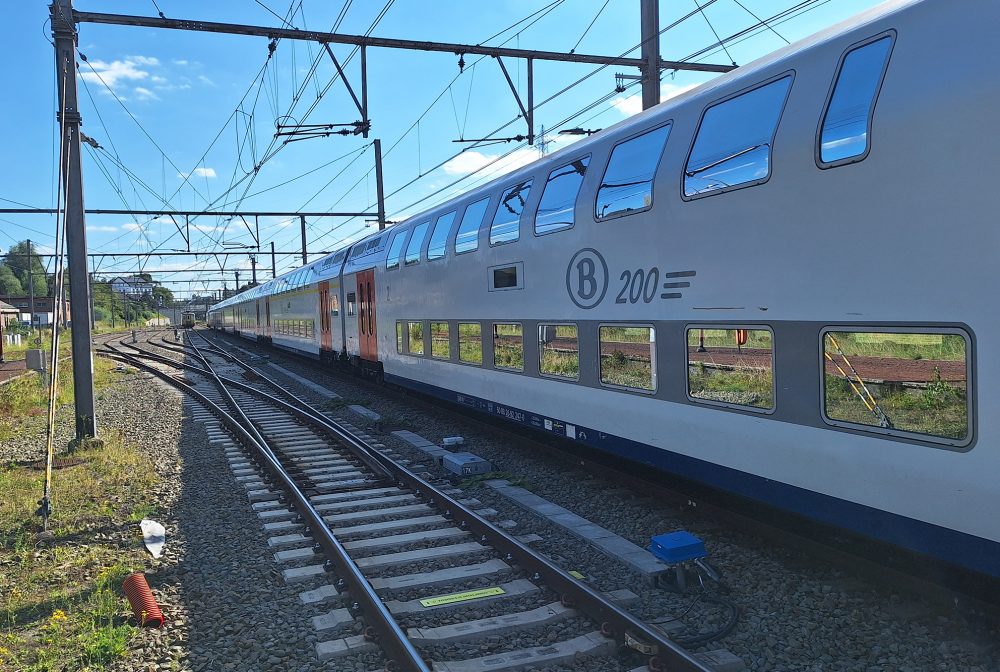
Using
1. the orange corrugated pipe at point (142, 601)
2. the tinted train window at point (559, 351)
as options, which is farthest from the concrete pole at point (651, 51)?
the orange corrugated pipe at point (142, 601)

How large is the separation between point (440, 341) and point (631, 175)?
5.73 m

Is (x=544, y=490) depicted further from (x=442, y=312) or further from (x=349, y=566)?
(x=442, y=312)

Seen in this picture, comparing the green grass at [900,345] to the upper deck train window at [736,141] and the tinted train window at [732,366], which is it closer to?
the tinted train window at [732,366]

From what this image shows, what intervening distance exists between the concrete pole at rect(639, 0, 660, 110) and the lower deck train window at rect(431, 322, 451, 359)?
15.0 feet

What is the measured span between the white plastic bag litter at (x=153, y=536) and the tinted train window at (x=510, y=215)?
16.8 feet

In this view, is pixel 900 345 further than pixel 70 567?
No

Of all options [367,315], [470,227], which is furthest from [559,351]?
[367,315]

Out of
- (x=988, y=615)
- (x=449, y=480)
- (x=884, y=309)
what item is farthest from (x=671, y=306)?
(x=449, y=480)

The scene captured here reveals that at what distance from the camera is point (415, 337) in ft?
42.9

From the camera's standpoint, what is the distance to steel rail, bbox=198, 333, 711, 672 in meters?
4.04

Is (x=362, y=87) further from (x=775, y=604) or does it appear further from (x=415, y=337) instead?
(x=775, y=604)

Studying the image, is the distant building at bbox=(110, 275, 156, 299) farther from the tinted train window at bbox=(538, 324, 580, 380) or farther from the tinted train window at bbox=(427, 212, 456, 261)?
the tinted train window at bbox=(538, 324, 580, 380)

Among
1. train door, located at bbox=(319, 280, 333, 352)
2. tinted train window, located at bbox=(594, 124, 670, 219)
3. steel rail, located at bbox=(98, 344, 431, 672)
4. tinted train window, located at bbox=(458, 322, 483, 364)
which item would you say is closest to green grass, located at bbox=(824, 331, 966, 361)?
tinted train window, located at bbox=(594, 124, 670, 219)

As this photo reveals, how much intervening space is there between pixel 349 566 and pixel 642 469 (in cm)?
372
